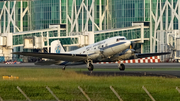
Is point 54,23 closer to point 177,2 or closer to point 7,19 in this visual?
point 7,19

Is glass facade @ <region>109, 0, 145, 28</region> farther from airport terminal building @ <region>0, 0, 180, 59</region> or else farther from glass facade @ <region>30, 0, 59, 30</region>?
glass facade @ <region>30, 0, 59, 30</region>

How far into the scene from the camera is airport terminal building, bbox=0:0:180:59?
356 ft

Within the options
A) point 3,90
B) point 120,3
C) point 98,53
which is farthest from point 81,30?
point 3,90

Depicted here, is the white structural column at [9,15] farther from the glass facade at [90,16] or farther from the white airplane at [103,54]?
the white airplane at [103,54]

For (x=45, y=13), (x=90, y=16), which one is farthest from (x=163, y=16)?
(x=45, y=13)

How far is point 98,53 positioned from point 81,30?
67.0 metres

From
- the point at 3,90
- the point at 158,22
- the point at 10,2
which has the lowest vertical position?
the point at 3,90

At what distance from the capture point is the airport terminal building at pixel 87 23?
356 feet

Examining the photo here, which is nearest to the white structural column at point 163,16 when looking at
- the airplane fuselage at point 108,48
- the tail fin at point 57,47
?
the tail fin at point 57,47

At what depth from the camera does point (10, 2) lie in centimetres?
13875

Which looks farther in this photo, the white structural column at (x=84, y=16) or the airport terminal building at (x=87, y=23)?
the white structural column at (x=84, y=16)

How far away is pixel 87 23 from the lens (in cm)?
12356

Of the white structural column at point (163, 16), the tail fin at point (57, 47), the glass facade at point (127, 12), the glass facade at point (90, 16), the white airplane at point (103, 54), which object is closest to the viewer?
the white airplane at point (103, 54)

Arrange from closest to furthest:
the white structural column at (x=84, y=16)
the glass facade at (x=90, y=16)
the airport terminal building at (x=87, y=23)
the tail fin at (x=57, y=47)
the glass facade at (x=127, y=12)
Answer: the tail fin at (x=57, y=47), the airport terminal building at (x=87, y=23), the glass facade at (x=90, y=16), the glass facade at (x=127, y=12), the white structural column at (x=84, y=16)
